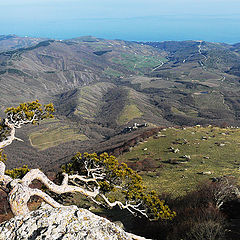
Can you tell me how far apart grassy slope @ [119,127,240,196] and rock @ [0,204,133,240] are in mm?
27233

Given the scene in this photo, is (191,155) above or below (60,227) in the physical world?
below

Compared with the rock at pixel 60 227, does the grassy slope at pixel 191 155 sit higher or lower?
lower

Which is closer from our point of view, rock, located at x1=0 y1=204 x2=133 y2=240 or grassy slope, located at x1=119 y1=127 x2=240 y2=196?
rock, located at x1=0 y1=204 x2=133 y2=240

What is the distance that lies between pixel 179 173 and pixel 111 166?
103 ft

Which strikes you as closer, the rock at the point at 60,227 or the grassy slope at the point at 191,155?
the rock at the point at 60,227

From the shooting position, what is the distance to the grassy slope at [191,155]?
40.4m

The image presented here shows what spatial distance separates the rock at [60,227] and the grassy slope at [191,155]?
27.2 metres

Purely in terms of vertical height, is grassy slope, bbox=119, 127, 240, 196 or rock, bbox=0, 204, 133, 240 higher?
rock, bbox=0, 204, 133, 240

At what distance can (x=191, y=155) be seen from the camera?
5653 cm

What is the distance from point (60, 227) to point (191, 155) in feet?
173

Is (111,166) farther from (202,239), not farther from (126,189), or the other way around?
(202,239)

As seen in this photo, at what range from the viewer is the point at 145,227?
21625 mm

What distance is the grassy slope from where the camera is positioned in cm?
4041

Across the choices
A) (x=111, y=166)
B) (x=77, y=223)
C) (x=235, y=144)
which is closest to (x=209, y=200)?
(x=111, y=166)
